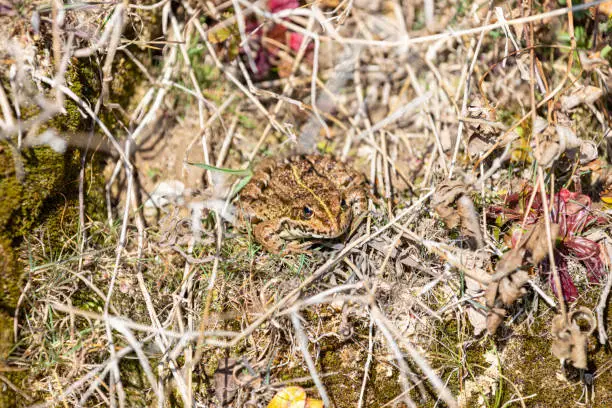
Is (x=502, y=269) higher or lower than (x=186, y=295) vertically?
higher

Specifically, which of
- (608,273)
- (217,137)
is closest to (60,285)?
(217,137)

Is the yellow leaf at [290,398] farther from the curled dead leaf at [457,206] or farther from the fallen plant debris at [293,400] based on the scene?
the curled dead leaf at [457,206]

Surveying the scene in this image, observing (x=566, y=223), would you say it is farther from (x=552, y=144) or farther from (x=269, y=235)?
(x=269, y=235)

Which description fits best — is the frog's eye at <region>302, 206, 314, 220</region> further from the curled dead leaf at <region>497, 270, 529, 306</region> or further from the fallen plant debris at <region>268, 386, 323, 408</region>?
the curled dead leaf at <region>497, 270, 529, 306</region>

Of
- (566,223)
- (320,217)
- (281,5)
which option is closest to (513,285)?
(566,223)

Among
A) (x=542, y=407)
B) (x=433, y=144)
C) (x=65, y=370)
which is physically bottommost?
(x=542, y=407)

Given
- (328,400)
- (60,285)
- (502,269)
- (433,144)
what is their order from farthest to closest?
(433,144) < (60,285) < (328,400) < (502,269)

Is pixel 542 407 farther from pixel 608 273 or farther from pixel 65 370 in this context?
pixel 65 370

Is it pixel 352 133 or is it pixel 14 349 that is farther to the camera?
pixel 352 133
